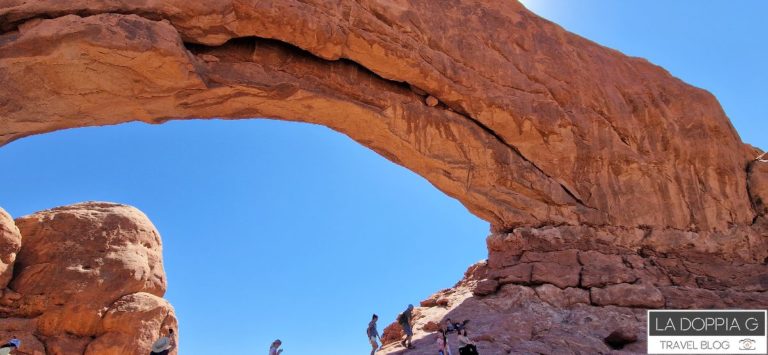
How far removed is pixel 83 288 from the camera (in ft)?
34.4

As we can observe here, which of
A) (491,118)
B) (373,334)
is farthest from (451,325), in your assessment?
(491,118)

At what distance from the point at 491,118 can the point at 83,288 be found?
977 centimetres

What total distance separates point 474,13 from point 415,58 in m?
2.82

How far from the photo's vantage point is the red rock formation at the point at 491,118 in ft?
33.4

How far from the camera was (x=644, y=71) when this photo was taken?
16188mm

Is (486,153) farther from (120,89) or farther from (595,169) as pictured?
(120,89)

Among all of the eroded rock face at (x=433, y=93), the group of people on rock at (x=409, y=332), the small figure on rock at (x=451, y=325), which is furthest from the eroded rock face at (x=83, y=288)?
the small figure on rock at (x=451, y=325)

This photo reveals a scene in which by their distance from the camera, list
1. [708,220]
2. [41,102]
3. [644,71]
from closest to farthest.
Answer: [41,102]
[708,220]
[644,71]

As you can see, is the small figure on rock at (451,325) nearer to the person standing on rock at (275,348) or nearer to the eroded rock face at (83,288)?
the person standing on rock at (275,348)

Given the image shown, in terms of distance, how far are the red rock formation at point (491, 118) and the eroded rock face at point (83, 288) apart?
102 millimetres

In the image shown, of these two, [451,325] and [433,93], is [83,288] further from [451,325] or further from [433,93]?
[433,93]

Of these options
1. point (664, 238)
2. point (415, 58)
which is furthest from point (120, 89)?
point (664, 238)

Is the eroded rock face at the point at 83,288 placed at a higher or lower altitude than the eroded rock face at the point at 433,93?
lower

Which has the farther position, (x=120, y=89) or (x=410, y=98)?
(x=410, y=98)
